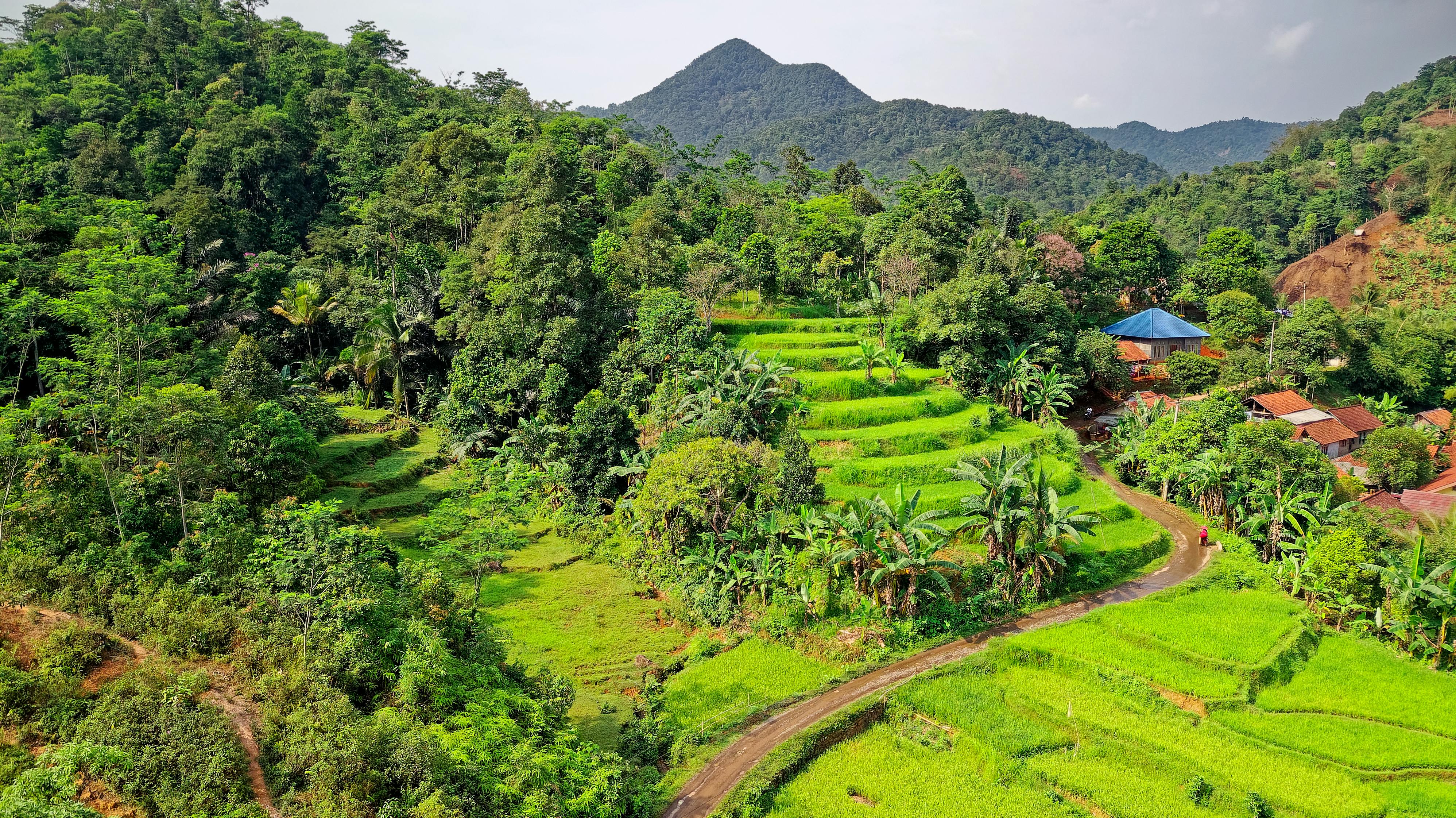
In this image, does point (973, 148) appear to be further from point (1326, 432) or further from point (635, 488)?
point (635, 488)

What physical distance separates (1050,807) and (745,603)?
30.2 feet

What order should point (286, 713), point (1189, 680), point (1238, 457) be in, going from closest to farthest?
1. point (286, 713)
2. point (1189, 680)
3. point (1238, 457)

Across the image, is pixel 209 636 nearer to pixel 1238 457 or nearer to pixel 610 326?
pixel 610 326

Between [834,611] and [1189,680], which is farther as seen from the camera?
[834,611]

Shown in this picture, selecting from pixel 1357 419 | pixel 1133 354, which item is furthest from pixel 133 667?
pixel 1357 419

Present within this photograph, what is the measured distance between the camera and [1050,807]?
563 inches

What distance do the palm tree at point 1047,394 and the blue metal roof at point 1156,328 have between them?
993 centimetres

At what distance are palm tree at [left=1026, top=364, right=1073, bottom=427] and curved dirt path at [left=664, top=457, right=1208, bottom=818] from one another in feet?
19.1

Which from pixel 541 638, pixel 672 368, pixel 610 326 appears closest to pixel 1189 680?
pixel 541 638

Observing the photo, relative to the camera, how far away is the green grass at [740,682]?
17.3 m

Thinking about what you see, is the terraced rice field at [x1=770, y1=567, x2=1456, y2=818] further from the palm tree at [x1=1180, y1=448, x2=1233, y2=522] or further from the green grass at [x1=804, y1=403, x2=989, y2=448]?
the green grass at [x1=804, y1=403, x2=989, y2=448]

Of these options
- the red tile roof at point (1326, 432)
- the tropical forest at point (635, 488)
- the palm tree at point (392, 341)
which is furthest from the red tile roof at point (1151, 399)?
the palm tree at point (392, 341)

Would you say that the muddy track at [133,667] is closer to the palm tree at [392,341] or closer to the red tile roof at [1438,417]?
the palm tree at [392,341]

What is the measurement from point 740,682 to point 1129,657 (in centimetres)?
972
